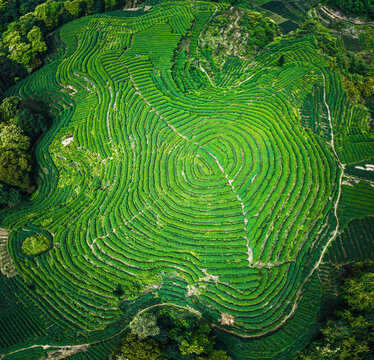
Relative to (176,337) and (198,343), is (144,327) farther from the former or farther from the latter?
(198,343)

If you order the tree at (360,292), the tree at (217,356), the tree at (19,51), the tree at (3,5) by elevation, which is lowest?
the tree at (360,292)

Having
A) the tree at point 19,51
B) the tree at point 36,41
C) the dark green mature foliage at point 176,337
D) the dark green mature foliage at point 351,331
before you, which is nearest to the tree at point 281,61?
the dark green mature foliage at point 351,331

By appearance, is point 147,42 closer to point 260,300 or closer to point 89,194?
point 89,194

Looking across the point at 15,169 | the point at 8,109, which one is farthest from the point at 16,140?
the point at 8,109

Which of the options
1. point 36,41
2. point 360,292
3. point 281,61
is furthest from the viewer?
point 36,41

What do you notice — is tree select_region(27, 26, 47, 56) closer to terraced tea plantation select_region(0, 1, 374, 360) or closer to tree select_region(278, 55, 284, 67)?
terraced tea plantation select_region(0, 1, 374, 360)

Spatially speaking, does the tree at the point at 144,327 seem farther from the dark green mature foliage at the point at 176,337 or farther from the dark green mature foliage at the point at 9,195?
the dark green mature foliage at the point at 9,195

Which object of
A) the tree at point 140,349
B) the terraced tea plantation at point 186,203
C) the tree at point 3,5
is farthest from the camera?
the tree at point 3,5
